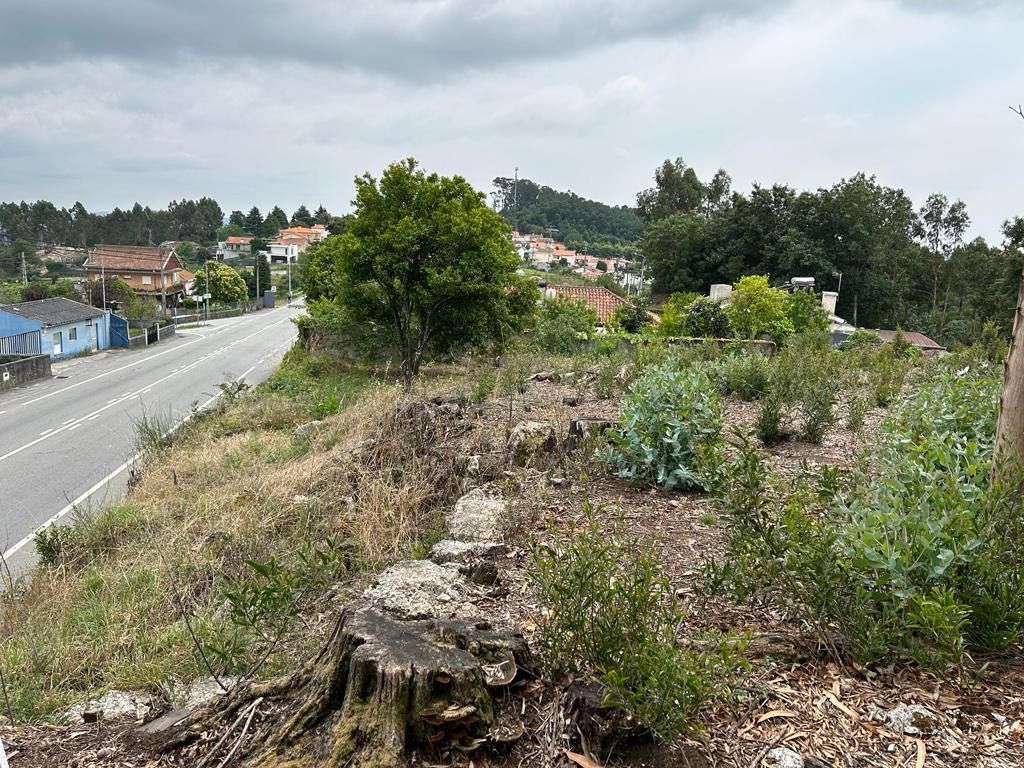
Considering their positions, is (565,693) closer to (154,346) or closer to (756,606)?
(756,606)

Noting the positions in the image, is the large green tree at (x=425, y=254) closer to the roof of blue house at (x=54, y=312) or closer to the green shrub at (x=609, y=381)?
the green shrub at (x=609, y=381)

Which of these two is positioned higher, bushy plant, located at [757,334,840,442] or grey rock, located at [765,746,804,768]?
bushy plant, located at [757,334,840,442]

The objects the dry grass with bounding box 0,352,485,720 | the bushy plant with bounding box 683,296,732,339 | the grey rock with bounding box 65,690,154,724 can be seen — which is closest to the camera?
the grey rock with bounding box 65,690,154,724

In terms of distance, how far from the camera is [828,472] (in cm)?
315

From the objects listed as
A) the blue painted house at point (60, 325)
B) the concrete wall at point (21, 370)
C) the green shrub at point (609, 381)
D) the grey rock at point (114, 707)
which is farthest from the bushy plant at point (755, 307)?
the blue painted house at point (60, 325)

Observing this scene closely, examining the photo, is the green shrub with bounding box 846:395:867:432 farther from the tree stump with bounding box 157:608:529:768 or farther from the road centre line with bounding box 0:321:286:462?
the road centre line with bounding box 0:321:286:462

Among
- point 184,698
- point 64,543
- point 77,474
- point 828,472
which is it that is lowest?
point 77,474

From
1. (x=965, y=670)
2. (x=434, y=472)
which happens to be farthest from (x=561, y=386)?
(x=965, y=670)

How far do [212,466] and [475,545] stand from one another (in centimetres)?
716

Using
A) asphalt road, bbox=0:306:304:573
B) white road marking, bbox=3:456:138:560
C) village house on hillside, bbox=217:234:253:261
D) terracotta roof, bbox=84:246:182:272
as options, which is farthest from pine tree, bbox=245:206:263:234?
white road marking, bbox=3:456:138:560

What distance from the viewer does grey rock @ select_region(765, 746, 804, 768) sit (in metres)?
2.14

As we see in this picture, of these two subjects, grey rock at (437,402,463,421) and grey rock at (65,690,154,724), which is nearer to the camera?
grey rock at (65,690,154,724)

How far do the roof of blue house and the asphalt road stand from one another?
6.15ft

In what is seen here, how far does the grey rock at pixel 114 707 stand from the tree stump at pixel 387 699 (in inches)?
32.4
